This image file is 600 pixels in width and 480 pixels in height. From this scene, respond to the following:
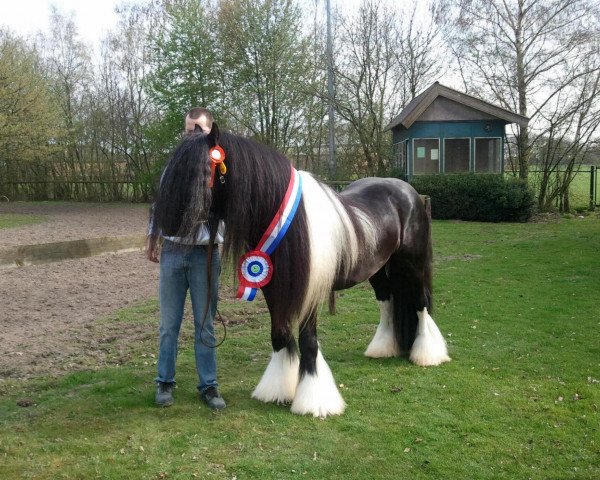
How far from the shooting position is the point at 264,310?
21.0 feet

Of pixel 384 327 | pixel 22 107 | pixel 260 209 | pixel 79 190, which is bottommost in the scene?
pixel 384 327

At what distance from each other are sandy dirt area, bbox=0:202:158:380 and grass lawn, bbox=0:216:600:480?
32 cm

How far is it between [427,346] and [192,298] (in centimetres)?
204

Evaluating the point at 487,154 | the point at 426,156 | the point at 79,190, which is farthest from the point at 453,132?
the point at 79,190

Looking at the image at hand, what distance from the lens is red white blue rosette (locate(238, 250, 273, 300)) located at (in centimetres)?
330

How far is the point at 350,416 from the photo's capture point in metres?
3.57

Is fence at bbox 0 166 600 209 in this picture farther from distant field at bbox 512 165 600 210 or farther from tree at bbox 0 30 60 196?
distant field at bbox 512 165 600 210

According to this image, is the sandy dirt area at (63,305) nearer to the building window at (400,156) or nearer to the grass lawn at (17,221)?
the grass lawn at (17,221)

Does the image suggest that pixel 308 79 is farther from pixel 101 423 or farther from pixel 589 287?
pixel 101 423

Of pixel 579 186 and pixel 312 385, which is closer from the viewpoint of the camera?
pixel 312 385

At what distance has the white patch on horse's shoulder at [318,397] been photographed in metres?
3.57

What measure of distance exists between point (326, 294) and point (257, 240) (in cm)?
59

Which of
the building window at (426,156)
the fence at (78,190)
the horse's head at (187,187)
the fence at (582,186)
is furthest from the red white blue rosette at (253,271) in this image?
the fence at (78,190)

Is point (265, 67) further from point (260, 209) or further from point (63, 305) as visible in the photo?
point (260, 209)
